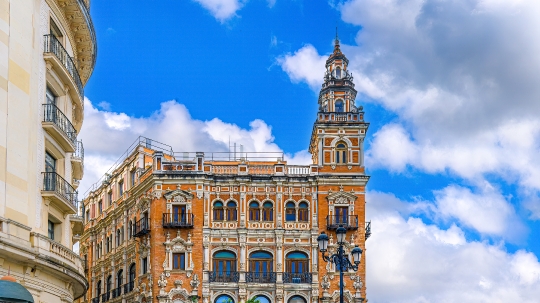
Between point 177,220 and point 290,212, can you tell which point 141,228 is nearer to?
point 177,220

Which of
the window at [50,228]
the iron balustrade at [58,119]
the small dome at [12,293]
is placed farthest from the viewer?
the window at [50,228]

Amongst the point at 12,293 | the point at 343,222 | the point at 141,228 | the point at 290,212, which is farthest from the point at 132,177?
the point at 12,293

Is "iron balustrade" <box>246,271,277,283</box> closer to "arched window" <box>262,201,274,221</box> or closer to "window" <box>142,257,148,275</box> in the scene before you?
"arched window" <box>262,201,274,221</box>

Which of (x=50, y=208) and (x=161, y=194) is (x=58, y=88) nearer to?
(x=50, y=208)

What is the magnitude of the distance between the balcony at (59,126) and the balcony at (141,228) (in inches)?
1226

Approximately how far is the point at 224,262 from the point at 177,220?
16.2 feet

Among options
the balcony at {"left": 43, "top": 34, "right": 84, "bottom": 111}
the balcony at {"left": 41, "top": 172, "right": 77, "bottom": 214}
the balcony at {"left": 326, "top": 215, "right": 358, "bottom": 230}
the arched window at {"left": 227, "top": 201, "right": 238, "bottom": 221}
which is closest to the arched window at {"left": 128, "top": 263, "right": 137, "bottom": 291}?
the arched window at {"left": 227, "top": 201, "right": 238, "bottom": 221}

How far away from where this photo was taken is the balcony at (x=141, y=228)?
68.9 meters

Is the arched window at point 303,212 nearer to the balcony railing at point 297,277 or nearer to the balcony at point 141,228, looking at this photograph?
the balcony railing at point 297,277

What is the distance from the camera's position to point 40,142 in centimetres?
3350

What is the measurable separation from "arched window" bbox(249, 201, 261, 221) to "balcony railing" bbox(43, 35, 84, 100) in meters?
31.4

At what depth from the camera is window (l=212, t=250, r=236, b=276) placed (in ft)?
225

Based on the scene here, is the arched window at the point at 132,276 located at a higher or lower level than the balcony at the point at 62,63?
lower

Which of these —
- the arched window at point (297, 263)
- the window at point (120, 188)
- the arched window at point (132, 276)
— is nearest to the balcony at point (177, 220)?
the arched window at point (132, 276)
